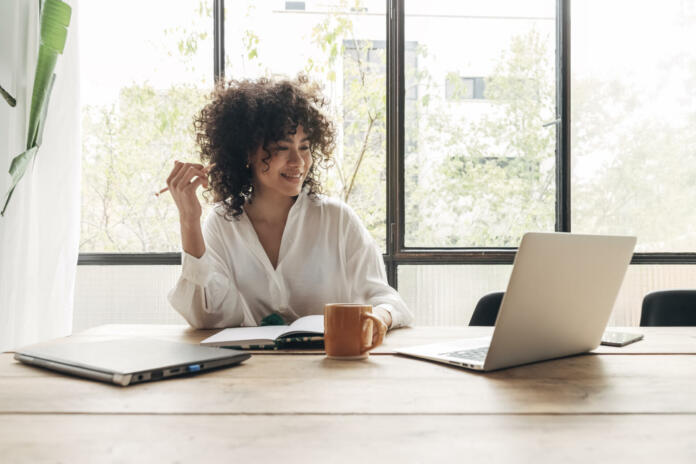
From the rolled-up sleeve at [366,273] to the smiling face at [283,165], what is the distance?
0.71ft

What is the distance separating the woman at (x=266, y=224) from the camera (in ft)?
5.52

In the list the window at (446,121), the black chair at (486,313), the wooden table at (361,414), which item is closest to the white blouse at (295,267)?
the black chair at (486,313)

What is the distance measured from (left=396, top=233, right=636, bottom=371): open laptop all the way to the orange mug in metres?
0.10

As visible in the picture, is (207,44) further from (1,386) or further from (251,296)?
(1,386)

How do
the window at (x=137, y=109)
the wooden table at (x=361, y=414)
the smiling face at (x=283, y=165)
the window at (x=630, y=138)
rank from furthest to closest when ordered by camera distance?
the window at (x=630, y=138) < the window at (x=137, y=109) < the smiling face at (x=283, y=165) < the wooden table at (x=361, y=414)

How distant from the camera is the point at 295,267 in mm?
1879

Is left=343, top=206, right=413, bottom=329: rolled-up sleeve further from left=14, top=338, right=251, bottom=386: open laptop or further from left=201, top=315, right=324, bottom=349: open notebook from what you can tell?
left=14, top=338, right=251, bottom=386: open laptop

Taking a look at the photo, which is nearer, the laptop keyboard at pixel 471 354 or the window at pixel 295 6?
the laptop keyboard at pixel 471 354

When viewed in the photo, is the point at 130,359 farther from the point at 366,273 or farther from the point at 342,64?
the point at 342,64

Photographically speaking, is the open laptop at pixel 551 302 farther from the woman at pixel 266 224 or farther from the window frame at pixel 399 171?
the window frame at pixel 399 171

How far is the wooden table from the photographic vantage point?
0.62m

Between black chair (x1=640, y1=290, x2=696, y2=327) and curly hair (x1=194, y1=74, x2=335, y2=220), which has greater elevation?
curly hair (x1=194, y1=74, x2=335, y2=220)

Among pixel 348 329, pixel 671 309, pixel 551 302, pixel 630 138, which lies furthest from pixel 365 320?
pixel 630 138

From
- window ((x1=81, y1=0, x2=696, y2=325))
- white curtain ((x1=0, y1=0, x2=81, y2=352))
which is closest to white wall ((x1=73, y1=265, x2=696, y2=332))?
window ((x1=81, y1=0, x2=696, y2=325))
